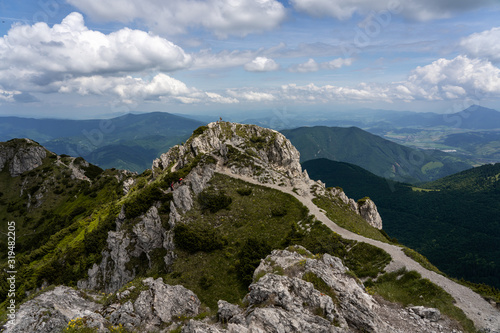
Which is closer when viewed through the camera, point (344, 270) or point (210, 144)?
point (344, 270)

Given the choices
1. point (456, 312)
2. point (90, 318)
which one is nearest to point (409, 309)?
point (456, 312)

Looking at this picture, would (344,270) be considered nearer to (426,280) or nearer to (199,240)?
(426,280)

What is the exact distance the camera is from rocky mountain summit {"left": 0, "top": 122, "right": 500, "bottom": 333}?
2367 centimetres

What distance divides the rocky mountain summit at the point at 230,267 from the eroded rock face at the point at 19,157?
95.2 meters

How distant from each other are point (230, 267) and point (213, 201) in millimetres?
19110

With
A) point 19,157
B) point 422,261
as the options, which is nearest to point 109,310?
point 422,261

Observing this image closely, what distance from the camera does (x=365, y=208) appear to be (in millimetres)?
78562

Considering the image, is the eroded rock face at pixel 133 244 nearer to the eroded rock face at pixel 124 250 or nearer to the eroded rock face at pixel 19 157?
the eroded rock face at pixel 124 250

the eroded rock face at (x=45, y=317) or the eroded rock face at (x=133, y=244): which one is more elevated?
the eroded rock face at (x=45, y=317)

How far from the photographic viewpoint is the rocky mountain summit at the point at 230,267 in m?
23.7

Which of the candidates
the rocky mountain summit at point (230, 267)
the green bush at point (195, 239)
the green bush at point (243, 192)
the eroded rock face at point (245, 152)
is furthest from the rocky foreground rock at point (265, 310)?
the eroded rock face at point (245, 152)

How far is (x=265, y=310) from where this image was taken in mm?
21406

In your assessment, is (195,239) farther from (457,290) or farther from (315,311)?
(457,290)

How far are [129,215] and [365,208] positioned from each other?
73.8 meters
